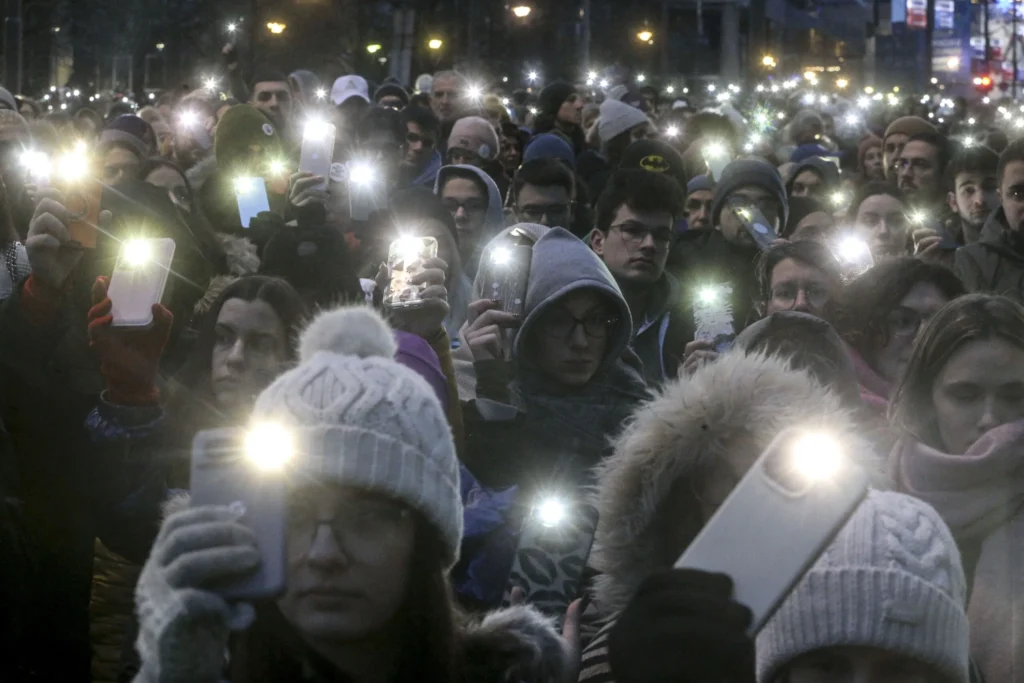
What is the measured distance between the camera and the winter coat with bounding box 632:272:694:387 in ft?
17.6

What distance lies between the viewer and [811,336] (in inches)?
165

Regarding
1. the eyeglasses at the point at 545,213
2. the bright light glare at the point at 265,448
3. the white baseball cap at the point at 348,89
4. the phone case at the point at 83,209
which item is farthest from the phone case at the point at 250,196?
the white baseball cap at the point at 348,89

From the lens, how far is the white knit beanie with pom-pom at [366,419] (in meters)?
2.46

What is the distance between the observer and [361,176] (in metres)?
6.75

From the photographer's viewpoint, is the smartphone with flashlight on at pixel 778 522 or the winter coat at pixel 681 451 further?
the winter coat at pixel 681 451

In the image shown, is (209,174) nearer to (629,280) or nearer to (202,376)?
(629,280)

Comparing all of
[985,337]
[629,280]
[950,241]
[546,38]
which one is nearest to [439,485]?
[985,337]

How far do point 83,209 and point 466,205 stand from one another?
2392mm

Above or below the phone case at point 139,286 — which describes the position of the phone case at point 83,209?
above

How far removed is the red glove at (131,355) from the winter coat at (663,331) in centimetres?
216

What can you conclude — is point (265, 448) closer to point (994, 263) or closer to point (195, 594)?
point (195, 594)

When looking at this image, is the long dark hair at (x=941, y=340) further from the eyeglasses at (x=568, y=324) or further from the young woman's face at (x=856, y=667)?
the young woman's face at (x=856, y=667)

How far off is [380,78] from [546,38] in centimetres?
672

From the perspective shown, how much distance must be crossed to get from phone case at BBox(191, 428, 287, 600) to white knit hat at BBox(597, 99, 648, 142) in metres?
8.49
